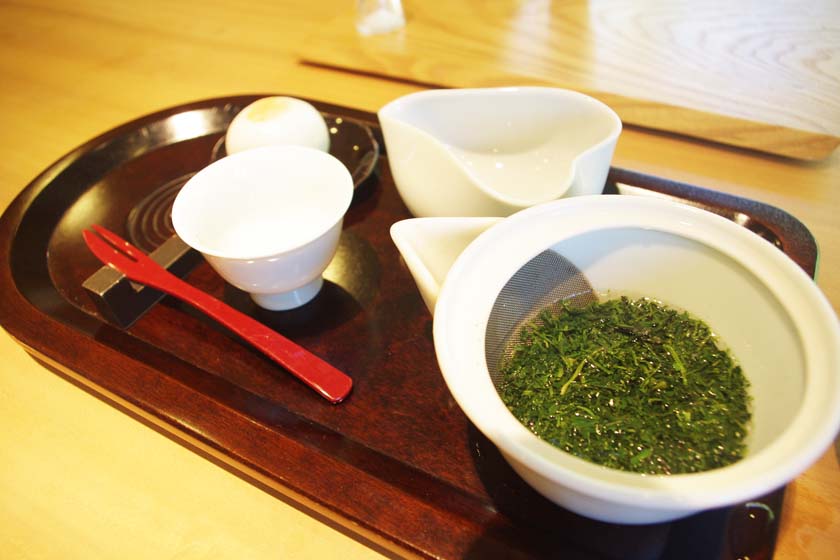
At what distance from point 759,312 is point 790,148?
580mm

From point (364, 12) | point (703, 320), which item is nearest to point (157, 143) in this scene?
point (364, 12)

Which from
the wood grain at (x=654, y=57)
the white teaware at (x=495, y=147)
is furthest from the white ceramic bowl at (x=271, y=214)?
the wood grain at (x=654, y=57)

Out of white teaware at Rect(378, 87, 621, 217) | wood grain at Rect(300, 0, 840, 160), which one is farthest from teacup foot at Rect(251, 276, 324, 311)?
wood grain at Rect(300, 0, 840, 160)

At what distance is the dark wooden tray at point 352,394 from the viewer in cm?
52

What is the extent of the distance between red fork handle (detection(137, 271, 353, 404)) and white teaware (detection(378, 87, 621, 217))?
0.28 meters

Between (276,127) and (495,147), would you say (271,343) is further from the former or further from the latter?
(495,147)

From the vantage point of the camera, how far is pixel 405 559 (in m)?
0.55

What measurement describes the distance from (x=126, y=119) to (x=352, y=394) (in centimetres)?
104

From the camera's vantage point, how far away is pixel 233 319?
72 cm

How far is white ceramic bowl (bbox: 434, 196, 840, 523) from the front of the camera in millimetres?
389

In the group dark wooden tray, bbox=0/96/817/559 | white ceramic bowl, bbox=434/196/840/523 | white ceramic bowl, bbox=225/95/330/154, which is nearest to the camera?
white ceramic bowl, bbox=434/196/840/523

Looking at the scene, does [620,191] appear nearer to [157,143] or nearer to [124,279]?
[124,279]

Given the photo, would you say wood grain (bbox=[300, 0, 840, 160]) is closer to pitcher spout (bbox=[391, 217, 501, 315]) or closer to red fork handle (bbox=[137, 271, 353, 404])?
pitcher spout (bbox=[391, 217, 501, 315])

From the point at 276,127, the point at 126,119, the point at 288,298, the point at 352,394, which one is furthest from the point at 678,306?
the point at 126,119
